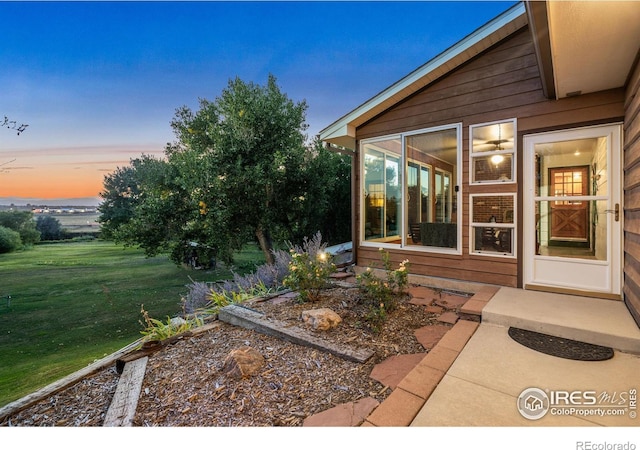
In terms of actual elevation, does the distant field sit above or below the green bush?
above

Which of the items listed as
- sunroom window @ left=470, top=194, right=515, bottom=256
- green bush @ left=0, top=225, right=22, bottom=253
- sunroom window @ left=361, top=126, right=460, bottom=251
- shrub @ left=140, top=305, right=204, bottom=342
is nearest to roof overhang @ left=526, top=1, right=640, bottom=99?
sunroom window @ left=470, top=194, right=515, bottom=256

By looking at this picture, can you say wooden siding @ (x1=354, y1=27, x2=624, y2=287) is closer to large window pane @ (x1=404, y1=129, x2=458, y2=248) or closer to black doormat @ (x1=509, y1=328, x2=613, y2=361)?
large window pane @ (x1=404, y1=129, x2=458, y2=248)

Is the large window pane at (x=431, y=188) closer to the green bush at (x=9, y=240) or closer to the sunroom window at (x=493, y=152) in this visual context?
the sunroom window at (x=493, y=152)

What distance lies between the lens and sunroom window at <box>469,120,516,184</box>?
3.88m

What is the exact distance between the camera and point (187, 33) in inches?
189

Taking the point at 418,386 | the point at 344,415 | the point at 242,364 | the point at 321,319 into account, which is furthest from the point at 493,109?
the point at 242,364

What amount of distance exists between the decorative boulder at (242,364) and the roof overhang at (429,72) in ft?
12.9

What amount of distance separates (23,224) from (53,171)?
432 cm

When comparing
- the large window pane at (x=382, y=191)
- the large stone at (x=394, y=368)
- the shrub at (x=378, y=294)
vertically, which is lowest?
the large stone at (x=394, y=368)

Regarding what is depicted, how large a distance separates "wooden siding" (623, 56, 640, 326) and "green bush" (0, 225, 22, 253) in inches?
559

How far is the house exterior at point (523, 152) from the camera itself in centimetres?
266

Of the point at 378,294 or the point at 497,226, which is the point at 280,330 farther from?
the point at 497,226

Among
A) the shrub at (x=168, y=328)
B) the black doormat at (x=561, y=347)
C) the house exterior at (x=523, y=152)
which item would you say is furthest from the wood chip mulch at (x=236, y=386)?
the house exterior at (x=523, y=152)

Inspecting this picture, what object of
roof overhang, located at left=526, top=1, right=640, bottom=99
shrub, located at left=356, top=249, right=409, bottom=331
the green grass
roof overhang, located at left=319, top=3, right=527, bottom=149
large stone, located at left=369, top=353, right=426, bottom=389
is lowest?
the green grass
